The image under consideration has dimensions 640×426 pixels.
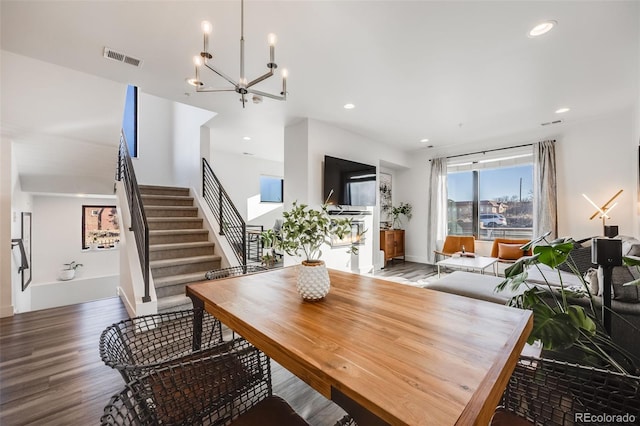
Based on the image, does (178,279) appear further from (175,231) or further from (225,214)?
(225,214)

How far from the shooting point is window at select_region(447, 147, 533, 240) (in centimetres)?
537

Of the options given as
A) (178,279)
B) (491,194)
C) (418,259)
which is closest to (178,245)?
(178,279)

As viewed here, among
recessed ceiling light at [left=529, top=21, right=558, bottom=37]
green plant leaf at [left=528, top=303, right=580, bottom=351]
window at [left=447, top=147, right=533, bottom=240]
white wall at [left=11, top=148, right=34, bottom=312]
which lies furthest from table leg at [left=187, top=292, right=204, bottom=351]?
window at [left=447, top=147, right=533, bottom=240]

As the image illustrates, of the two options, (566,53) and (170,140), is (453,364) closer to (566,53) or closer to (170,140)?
(566,53)

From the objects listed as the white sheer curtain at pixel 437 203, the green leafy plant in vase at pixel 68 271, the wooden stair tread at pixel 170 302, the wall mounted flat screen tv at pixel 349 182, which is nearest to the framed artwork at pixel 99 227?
the green leafy plant in vase at pixel 68 271

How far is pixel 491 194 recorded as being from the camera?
5812 mm

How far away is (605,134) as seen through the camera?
4344mm

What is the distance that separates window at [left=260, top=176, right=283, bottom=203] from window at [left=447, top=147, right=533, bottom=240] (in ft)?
15.6

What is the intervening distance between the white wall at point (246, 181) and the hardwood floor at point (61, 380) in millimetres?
4264

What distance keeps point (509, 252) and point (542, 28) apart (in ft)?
13.0

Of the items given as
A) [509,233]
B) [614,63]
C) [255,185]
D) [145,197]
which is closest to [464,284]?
[614,63]

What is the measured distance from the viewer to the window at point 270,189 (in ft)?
25.1

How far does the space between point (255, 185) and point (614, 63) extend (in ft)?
22.4

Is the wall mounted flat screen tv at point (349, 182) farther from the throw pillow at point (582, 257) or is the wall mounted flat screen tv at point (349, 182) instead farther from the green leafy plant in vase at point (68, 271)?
the green leafy plant in vase at point (68, 271)
